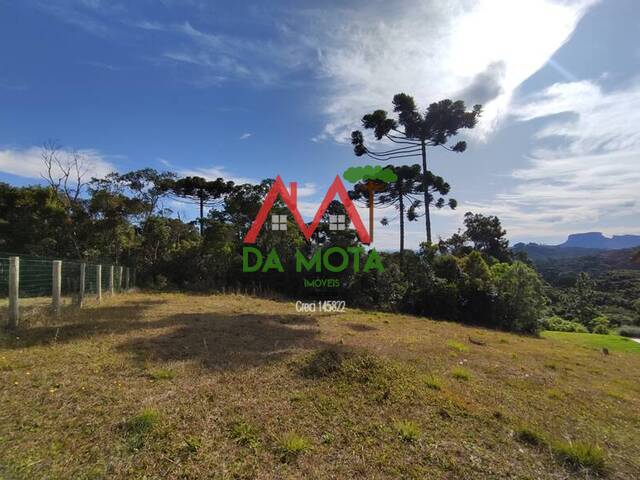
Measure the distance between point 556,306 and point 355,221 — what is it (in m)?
31.8

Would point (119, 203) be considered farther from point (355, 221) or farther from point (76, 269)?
point (355, 221)

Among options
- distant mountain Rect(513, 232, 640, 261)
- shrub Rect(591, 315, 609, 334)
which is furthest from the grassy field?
distant mountain Rect(513, 232, 640, 261)

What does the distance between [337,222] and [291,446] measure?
1662 cm

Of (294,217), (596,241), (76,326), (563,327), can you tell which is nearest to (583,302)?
(563,327)

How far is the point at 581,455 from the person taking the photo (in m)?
2.91

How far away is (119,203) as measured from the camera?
15.0m

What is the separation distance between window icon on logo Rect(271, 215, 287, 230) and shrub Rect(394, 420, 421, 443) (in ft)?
48.0

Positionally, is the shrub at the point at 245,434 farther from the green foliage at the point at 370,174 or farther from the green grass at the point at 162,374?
the green foliage at the point at 370,174

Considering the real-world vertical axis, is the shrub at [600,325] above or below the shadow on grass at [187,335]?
below

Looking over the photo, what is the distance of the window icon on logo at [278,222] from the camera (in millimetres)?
17469

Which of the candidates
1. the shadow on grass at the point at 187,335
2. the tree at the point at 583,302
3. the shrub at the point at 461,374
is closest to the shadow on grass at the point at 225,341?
the shadow on grass at the point at 187,335

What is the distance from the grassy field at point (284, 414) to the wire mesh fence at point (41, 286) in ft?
1.71

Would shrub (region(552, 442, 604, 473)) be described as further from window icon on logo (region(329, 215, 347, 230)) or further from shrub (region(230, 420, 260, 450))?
window icon on logo (region(329, 215, 347, 230))

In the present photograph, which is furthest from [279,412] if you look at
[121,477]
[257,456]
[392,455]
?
[121,477]
